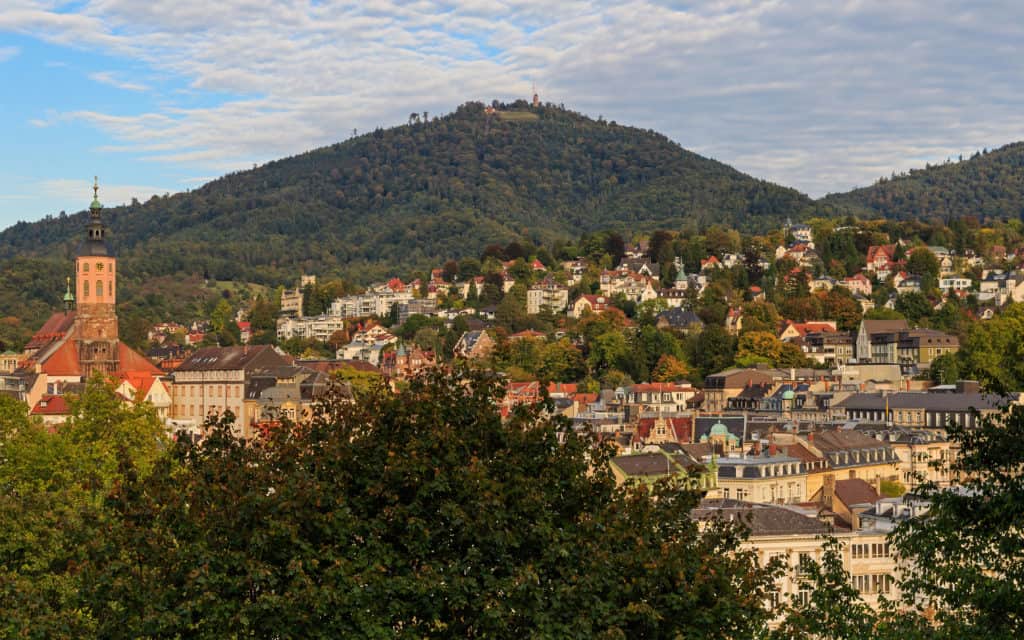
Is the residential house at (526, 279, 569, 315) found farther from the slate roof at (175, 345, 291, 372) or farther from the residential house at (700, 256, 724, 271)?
the slate roof at (175, 345, 291, 372)

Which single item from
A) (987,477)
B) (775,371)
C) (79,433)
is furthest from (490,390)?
(775,371)

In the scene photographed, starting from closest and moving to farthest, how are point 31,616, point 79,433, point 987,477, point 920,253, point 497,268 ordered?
point 987,477 → point 31,616 → point 79,433 → point 920,253 → point 497,268

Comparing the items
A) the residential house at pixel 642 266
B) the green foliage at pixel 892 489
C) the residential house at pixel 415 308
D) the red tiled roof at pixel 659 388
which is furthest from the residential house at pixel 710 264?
the green foliage at pixel 892 489

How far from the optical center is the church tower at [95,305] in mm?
104125

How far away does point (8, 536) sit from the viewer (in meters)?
28.6

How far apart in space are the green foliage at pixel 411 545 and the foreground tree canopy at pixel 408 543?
0.09ft

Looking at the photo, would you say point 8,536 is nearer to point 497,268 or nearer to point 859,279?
point 859,279

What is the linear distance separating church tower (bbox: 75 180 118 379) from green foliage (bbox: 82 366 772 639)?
88.1m

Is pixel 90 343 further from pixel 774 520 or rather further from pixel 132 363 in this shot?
pixel 774 520

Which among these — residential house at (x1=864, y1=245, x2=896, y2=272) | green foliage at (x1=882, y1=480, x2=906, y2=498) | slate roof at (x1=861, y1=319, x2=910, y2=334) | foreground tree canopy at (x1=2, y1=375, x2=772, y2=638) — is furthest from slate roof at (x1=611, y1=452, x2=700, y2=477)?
residential house at (x1=864, y1=245, x2=896, y2=272)

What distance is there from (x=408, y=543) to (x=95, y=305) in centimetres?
9306

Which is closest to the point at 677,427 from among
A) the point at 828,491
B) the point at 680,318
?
the point at 828,491

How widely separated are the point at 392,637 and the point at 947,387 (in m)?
88.6

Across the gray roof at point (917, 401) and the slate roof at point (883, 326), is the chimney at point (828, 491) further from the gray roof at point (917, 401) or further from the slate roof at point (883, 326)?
the slate roof at point (883, 326)
